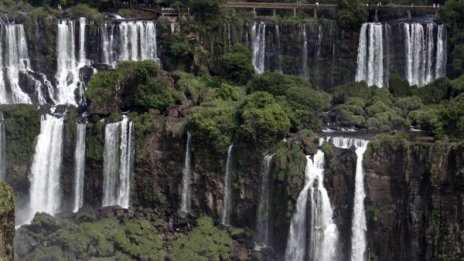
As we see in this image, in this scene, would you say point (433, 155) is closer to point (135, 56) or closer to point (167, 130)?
point (167, 130)

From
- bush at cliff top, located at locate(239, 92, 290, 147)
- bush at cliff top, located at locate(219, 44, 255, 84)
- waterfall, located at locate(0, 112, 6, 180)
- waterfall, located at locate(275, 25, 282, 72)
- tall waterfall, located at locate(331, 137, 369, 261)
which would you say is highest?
waterfall, located at locate(275, 25, 282, 72)

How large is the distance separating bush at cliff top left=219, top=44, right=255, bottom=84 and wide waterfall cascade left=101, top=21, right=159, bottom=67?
5.50 m

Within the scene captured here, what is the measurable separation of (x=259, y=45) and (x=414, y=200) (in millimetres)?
20182

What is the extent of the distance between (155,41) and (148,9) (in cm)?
446

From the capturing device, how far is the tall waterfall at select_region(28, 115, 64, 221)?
53719 mm

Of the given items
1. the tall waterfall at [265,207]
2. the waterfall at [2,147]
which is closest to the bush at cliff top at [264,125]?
the tall waterfall at [265,207]

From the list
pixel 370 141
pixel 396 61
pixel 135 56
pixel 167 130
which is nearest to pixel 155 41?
pixel 135 56

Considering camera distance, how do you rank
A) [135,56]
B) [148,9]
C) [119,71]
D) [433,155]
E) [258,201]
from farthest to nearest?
[148,9] → [135,56] → [119,71] → [258,201] → [433,155]

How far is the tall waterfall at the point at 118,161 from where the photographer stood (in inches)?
2083

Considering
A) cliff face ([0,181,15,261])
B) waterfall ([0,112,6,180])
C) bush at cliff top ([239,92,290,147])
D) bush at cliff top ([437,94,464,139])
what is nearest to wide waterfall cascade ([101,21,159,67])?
waterfall ([0,112,6,180])

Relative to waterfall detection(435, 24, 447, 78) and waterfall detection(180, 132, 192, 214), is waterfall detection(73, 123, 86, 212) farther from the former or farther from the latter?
waterfall detection(435, 24, 447, 78)

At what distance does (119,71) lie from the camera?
184 ft

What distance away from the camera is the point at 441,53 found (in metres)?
61.8

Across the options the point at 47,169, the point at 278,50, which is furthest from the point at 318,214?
the point at 278,50
